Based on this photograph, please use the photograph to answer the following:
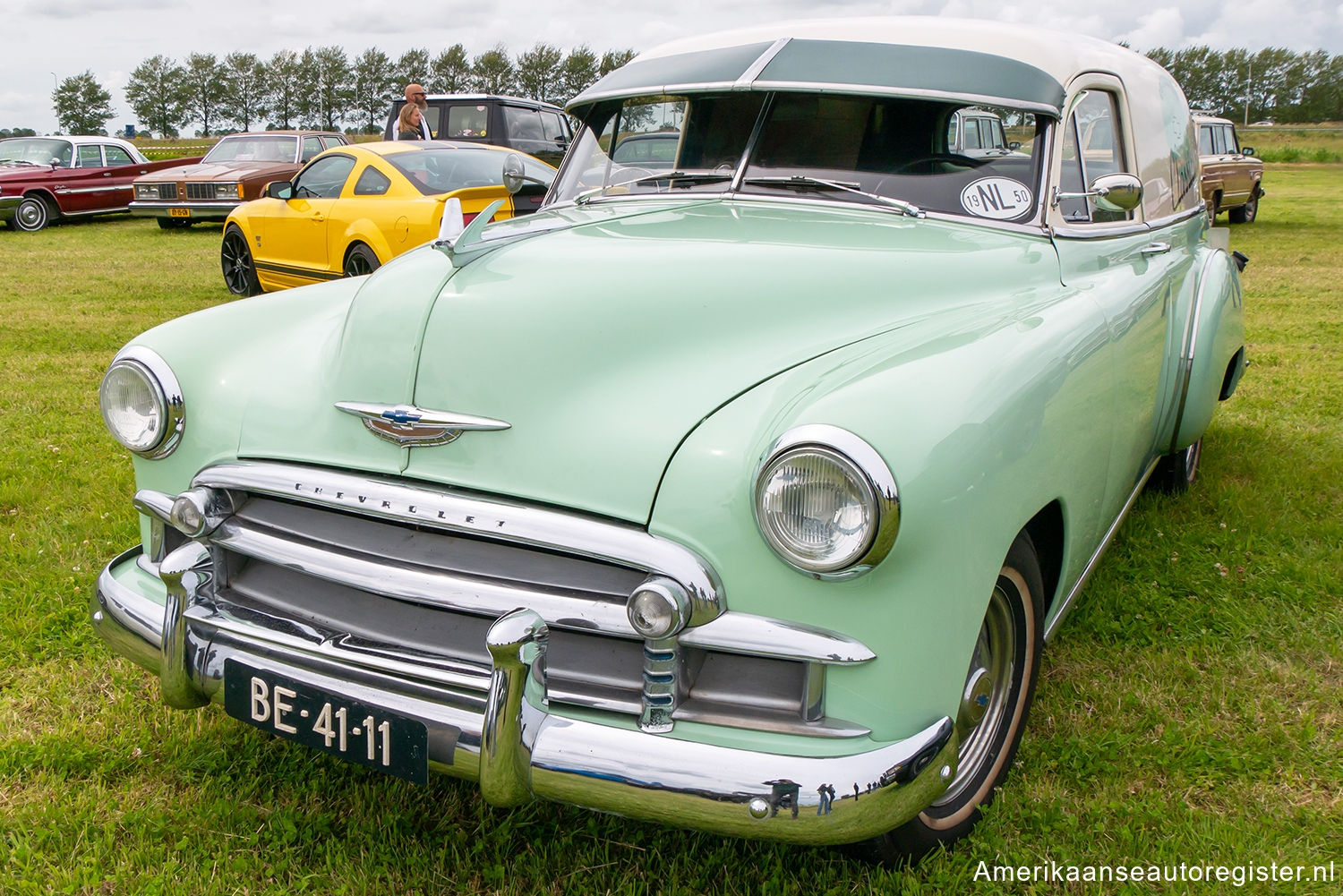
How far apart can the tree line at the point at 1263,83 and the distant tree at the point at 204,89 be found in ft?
180

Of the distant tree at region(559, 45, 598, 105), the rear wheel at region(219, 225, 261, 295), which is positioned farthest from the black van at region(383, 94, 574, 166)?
the distant tree at region(559, 45, 598, 105)

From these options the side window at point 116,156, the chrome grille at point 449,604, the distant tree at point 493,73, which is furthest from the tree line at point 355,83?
the chrome grille at point 449,604

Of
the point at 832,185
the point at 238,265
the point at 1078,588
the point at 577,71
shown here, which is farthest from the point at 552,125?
the point at 577,71

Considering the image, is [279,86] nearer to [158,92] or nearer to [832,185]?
[158,92]

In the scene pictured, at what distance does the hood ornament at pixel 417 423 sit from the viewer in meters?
2.00

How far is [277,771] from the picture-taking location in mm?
2545

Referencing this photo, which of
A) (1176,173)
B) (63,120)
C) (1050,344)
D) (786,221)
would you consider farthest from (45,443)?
(63,120)

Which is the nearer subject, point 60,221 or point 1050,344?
point 1050,344

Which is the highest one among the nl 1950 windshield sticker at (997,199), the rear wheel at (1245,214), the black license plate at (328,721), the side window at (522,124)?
the side window at (522,124)

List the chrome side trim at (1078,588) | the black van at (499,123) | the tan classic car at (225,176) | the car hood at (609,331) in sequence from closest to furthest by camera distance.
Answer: the car hood at (609,331) → the chrome side trim at (1078,588) → the black van at (499,123) → the tan classic car at (225,176)

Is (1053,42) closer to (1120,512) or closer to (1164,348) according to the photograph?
(1164,348)

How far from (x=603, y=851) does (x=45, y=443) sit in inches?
159

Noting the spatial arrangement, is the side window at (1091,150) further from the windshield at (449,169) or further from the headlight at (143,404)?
the windshield at (449,169)

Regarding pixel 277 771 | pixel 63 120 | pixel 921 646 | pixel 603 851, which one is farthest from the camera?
pixel 63 120
